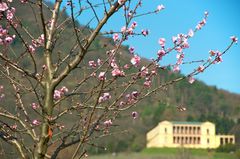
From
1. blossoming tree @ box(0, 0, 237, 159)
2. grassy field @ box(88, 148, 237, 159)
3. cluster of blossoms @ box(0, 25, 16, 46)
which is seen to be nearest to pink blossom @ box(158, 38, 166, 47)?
blossoming tree @ box(0, 0, 237, 159)

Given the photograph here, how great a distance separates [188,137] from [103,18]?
113m

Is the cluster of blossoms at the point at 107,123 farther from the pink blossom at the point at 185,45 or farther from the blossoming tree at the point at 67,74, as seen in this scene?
the pink blossom at the point at 185,45

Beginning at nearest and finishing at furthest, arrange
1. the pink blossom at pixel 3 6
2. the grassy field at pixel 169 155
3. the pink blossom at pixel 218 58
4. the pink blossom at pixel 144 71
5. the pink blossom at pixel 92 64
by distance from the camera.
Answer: the pink blossom at pixel 3 6 < the pink blossom at pixel 144 71 < the pink blossom at pixel 218 58 < the pink blossom at pixel 92 64 < the grassy field at pixel 169 155

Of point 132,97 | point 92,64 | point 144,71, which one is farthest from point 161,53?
point 92,64

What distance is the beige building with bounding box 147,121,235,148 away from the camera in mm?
110125

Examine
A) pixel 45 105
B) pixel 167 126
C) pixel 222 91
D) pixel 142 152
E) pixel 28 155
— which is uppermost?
pixel 222 91

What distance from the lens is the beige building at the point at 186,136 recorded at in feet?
361

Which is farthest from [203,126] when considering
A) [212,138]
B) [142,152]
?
[142,152]

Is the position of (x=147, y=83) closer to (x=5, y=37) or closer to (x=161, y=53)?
(x=161, y=53)

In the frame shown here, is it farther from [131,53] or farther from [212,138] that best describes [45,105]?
[212,138]

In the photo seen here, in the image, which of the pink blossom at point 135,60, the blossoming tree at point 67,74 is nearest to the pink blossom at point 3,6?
the blossoming tree at point 67,74

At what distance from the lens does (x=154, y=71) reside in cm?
503

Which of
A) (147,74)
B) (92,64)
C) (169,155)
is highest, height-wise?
(169,155)

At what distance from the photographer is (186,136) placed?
115m
